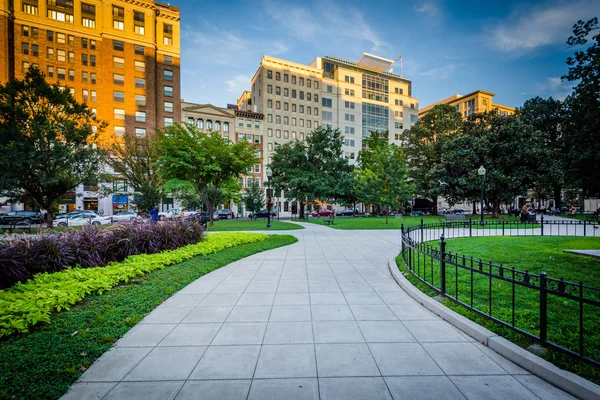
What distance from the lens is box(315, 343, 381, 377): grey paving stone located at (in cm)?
326

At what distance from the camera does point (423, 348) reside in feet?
12.5

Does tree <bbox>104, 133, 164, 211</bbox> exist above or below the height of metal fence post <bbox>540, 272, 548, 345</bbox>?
above

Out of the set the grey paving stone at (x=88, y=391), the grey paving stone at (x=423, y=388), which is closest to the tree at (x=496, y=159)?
the grey paving stone at (x=423, y=388)

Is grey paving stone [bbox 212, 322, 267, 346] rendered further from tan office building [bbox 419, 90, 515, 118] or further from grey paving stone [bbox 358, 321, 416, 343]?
tan office building [bbox 419, 90, 515, 118]

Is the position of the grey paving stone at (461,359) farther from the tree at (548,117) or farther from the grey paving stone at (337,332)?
the tree at (548,117)

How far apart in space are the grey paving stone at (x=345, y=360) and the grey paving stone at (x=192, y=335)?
5.30ft

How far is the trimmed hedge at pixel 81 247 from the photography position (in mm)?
6289

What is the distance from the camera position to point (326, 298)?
591cm

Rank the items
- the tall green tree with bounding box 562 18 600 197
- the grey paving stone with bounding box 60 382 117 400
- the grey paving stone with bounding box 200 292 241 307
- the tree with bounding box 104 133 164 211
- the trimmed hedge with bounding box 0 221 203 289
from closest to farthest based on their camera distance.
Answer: the grey paving stone with bounding box 60 382 117 400
the grey paving stone with bounding box 200 292 241 307
the trimmed hedge with bounding box 0 221 203 289
the tall green tree with bounding box 562 18 600 197
the tree with bounding box 104 133 164 211

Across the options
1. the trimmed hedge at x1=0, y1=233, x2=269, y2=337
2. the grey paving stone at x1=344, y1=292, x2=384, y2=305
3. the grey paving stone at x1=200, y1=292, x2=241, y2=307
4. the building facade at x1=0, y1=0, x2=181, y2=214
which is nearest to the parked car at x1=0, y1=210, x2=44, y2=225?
the building facade at x1=0, y1=0, x2=181, y2=214

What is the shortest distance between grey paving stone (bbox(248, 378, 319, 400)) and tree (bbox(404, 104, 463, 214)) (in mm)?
42472

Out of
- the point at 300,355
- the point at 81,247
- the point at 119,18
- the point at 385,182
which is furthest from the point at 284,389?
the point at 119,18

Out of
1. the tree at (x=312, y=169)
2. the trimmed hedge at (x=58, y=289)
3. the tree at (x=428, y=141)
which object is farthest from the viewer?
the tree at (x=428, y=141)

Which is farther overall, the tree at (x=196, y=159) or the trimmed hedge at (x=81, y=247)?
the tree at (x=196, y=159)
